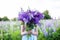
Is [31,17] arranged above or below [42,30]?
above

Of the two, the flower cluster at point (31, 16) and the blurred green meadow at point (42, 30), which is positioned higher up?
the flower cluster at point (31, 16)

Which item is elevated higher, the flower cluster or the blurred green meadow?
the flower cluster

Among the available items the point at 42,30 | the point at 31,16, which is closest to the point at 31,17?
the point at 31,16

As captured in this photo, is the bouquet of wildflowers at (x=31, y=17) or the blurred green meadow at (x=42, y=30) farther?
the blurred green meadow at (x=42, y=30)

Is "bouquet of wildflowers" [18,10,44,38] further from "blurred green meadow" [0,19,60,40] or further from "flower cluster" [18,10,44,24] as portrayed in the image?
"blurred green meadow" [0,19,60,40]

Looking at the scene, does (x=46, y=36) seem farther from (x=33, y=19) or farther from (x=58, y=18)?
(x=33, y=19)

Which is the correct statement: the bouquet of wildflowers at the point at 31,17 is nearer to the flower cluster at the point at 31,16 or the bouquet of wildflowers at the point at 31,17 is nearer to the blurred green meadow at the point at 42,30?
the flower cluster at the point at 31,16

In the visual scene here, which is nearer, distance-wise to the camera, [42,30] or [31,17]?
[31,17]

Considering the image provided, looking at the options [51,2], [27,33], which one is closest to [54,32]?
[51,2]

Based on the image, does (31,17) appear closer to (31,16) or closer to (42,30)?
(31,16)

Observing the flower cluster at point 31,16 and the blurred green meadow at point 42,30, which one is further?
the blurred green meadow at point 42,30

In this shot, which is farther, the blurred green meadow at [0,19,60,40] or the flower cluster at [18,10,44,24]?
the blurred green meadow at [0,19,60,40]

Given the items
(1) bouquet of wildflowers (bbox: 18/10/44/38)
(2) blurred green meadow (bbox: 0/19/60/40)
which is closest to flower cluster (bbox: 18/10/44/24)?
(1) bouquet of wildflowers (bbox: 18/10/44/38)

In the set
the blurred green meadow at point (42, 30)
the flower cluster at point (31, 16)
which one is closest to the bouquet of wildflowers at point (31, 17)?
the flower cluster at point (31, 16)
